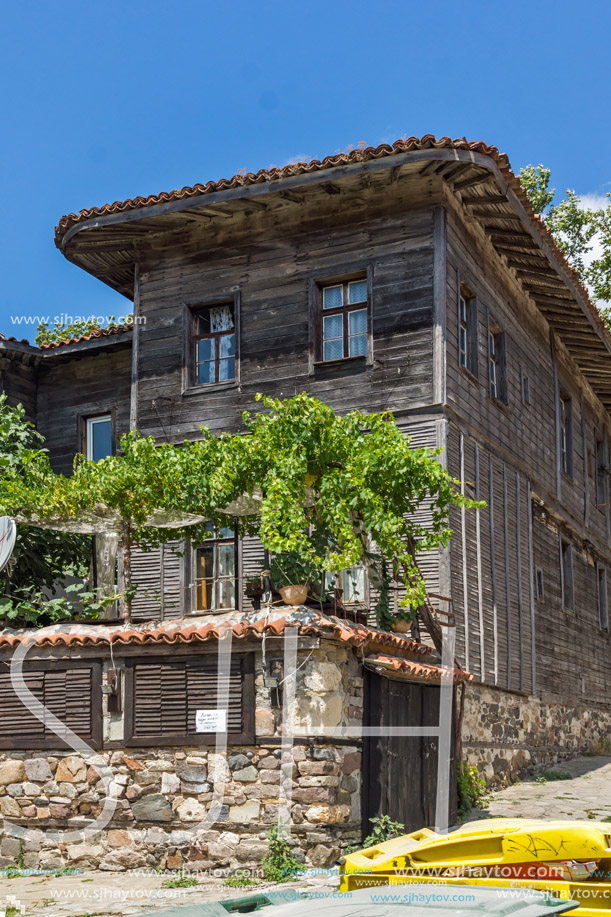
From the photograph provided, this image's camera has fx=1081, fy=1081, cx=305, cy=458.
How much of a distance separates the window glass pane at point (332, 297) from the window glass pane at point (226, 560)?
149 inches

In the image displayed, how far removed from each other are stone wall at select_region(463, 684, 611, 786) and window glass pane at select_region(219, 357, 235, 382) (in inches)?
227

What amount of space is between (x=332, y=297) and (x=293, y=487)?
218 inches

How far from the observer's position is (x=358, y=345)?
1543cm

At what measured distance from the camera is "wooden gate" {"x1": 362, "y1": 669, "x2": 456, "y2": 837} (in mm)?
10562

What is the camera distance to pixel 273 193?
1527cm

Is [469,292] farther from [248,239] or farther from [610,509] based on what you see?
[610,509]

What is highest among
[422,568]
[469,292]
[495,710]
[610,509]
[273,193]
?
[273,193]

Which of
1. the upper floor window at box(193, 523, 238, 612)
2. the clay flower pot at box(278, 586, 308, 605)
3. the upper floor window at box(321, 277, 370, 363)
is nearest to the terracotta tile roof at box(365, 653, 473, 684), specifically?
the clay flower pot at box(278, 586, 308, 605)

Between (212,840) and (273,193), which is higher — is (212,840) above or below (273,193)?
below

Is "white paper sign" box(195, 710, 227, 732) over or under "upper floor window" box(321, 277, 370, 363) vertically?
under

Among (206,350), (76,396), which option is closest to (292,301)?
(206,350)

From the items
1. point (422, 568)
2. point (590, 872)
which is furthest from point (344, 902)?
point (422, 568)

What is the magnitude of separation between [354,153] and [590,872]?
10.1m

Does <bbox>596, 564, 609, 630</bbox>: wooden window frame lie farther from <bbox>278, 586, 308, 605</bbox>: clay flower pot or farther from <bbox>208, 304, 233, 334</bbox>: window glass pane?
<bbox>278, 586, 308, 605</bbox>: clay flower pot
